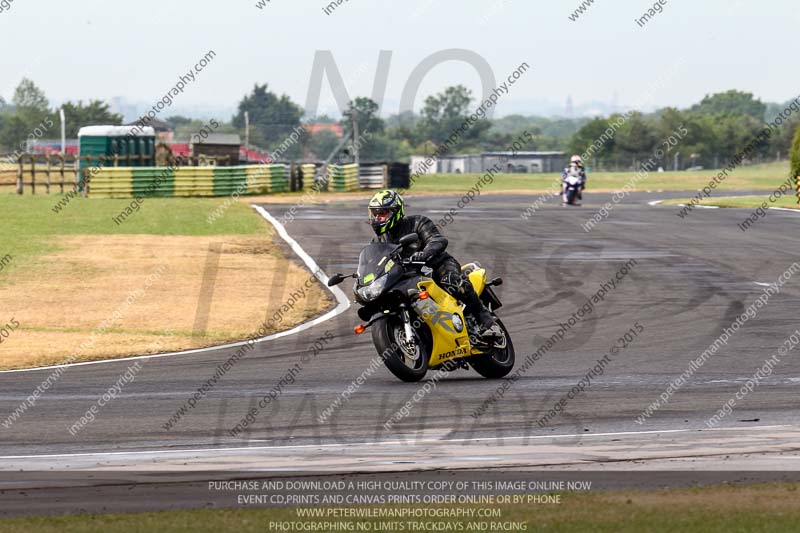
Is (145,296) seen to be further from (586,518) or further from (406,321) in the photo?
(586,518)

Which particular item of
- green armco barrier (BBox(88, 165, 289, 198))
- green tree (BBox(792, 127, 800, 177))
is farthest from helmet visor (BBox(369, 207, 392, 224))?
green armco barrier (BBox(88, 165, 289, 198))

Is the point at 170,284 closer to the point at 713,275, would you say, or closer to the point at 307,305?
the point at 307,305

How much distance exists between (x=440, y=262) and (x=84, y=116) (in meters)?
157

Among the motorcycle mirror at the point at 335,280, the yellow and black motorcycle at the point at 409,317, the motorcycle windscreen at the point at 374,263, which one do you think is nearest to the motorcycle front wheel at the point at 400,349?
the yellow and black motorcycle at the point at 409,317

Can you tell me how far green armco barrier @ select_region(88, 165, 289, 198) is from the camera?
49031 mm

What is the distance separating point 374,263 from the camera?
1171 centimetres

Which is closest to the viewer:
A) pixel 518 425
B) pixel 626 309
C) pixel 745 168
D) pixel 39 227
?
pixel 518 425

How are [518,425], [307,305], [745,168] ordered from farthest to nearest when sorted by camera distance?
[745,168]
[307,305]
[518,425]

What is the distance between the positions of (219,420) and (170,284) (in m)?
12.7

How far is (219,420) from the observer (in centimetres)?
989

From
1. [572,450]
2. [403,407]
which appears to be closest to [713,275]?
[403,407]

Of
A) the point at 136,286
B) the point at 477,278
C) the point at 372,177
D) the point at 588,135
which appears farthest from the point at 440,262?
the point at 588,135

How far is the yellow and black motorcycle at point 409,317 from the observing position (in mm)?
11570

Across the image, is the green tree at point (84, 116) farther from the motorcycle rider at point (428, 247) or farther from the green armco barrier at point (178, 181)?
the motorcycle rider at point (428, 247)
